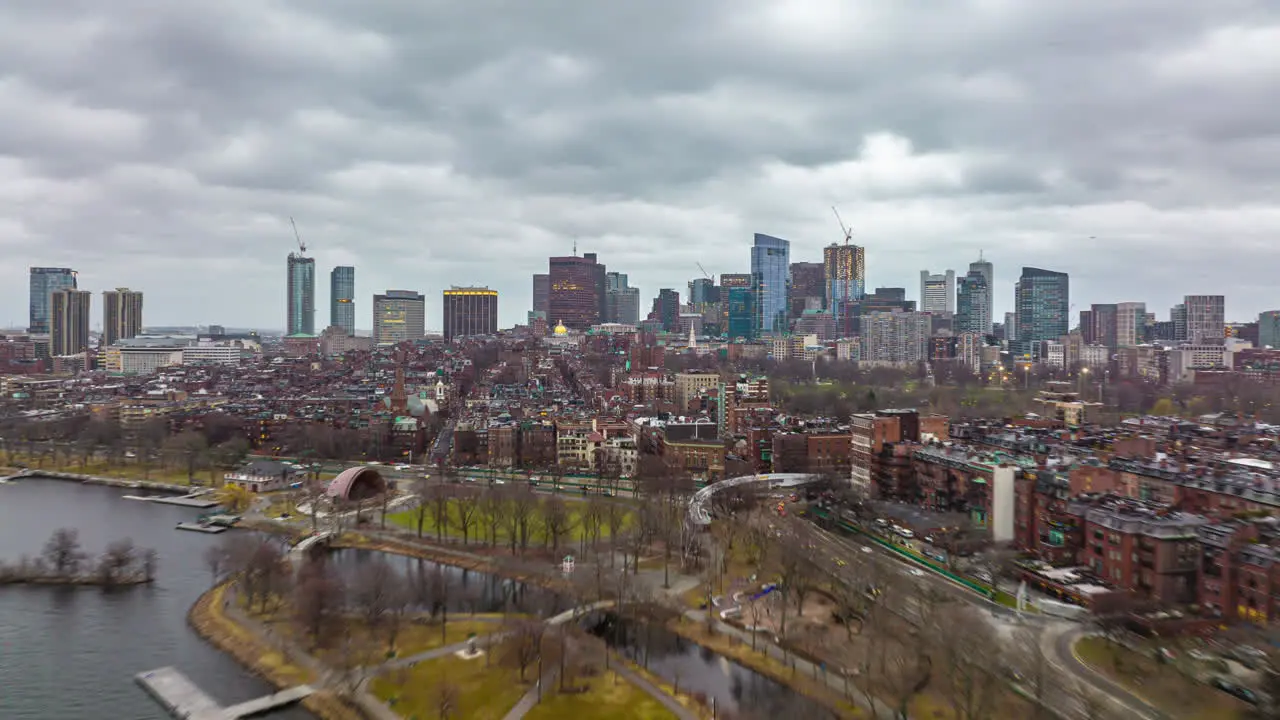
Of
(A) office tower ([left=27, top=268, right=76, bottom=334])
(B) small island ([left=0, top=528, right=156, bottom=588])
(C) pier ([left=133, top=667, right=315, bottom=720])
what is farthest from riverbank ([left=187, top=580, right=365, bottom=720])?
(A) office tower ([left=27, top=268, right=76, bottom=334])

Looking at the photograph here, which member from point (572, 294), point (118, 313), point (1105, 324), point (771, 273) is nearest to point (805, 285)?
point (771, 273)

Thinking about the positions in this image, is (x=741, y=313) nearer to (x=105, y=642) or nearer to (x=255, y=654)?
(x=105, y=642)

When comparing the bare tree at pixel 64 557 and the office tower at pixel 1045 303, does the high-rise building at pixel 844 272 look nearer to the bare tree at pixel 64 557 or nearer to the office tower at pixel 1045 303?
the office tower at pixel 1045 303

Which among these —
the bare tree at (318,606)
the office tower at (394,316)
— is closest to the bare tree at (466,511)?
the bare tree at (318,606)

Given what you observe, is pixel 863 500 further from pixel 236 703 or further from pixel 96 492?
pixel 96 492

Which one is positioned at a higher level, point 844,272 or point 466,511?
point 844,272

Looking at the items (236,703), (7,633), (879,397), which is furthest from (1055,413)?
(7,633)

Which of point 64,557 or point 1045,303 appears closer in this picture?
point 64,557
